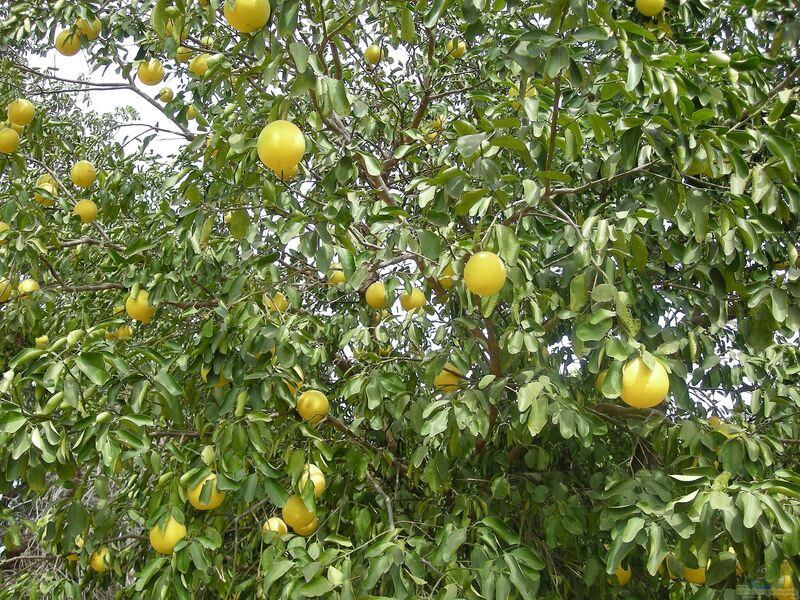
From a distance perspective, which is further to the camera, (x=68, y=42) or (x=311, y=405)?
(x=68, y=42)

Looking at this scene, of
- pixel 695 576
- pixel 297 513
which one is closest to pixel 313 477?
pixel 297 513

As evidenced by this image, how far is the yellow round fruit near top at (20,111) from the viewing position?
10.2 ft

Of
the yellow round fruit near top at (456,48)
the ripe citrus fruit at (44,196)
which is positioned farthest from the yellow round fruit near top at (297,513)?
the yellow round fruit near top at (456,48)

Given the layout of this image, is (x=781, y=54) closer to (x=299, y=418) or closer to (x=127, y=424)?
(x=299, y=418)

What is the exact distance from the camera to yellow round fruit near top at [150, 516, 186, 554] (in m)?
2.17

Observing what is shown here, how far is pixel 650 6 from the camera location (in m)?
2.69

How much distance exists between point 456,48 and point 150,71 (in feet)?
5.08

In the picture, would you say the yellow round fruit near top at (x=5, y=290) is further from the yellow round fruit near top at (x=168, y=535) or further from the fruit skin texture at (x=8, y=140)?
the yellow round fruit near top at (x=168, y=535)

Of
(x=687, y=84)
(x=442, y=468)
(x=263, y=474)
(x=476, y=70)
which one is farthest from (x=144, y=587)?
(x=476, y=70)

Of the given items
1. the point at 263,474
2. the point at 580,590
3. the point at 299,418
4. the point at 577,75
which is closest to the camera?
the point at 577,75

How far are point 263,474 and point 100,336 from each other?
2.08ft

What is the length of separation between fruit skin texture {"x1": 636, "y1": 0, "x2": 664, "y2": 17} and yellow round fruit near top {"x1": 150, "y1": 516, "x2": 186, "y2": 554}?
2436 mm

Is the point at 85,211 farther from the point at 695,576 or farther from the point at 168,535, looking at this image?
the point at 695,576

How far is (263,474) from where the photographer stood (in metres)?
2.19
